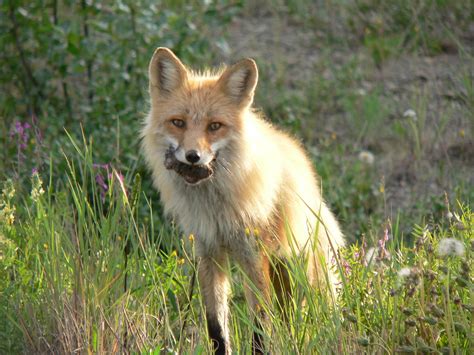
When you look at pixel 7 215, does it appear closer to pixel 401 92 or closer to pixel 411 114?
pixel 411 114

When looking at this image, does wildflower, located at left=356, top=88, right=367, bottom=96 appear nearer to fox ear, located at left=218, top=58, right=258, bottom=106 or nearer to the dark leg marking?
fox ear, located at left=218, top=58, right=258, bottom=106

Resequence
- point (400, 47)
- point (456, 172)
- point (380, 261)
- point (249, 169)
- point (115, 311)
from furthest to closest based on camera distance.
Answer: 1. point (400, 47)
2. point (456, 172)
3. point (249, 169)
4. point (115, 311)
5. point (380, 261)

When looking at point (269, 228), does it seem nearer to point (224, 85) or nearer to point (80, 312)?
point (224, 85)

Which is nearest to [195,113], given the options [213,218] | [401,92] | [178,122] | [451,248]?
[178,122]

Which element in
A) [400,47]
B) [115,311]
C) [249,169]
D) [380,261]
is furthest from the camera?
[400,47]

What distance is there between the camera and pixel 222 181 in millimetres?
4410

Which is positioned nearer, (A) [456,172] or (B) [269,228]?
(B) [269,228]

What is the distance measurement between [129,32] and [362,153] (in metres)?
2.29

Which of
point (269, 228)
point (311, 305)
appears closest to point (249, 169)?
point (269, 228)

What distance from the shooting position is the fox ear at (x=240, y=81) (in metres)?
4.49

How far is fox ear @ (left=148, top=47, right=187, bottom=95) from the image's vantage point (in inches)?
179

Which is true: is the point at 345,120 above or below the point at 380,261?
below

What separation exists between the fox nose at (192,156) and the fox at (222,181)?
122 mm

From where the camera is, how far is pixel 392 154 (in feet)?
24.0
